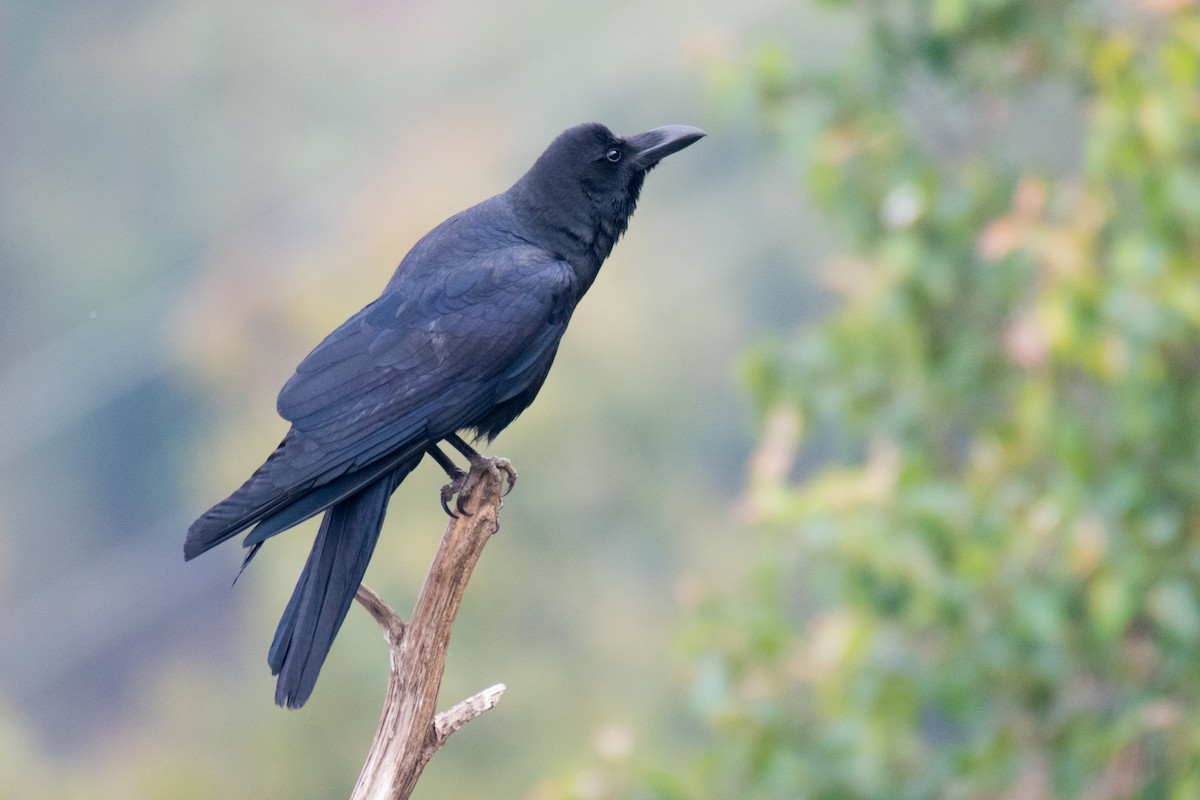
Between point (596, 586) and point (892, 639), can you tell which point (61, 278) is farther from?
point (892, 639)

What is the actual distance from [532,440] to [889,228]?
43.5ft

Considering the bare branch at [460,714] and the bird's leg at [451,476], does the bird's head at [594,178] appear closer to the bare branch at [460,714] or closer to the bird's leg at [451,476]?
the bird's leg at [451,476]

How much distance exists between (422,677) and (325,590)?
324 millimetres

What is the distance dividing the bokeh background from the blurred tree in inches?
0.8

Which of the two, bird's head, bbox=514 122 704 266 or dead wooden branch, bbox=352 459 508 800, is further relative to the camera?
bird's head, bbox=514 122 704 266

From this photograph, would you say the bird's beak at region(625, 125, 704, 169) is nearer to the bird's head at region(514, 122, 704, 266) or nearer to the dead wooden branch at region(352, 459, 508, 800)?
the bird's head at region(514, 122, 704, 266)

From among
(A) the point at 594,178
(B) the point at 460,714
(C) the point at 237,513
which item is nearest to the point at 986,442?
(A) the point at 594,178

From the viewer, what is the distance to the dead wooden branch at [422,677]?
3.14 m

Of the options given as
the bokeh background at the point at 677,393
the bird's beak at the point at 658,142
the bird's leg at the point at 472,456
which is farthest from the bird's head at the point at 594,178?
the bokeh background at the point at 677,393

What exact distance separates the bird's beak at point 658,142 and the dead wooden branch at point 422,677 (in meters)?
1.23

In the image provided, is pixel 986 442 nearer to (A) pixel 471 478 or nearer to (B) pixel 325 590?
(A) pixel 471 478

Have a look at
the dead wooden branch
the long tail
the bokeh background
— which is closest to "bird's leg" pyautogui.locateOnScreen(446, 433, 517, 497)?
the dead wooden branch

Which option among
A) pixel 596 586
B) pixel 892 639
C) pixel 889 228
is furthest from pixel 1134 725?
pixel 596 586

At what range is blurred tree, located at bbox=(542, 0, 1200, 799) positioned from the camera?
14.5 feet
